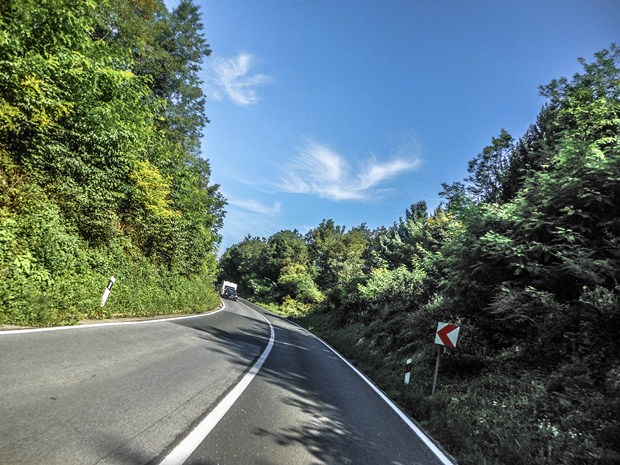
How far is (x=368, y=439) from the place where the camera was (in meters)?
5.00

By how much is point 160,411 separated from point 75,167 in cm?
1026

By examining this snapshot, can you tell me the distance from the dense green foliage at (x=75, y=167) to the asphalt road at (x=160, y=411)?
229 centimetres

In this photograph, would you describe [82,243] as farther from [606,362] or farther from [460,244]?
[606,362]

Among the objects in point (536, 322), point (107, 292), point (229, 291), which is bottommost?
point (229, 291)

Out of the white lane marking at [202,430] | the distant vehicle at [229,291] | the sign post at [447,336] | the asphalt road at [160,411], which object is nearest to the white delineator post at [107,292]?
the asphalt road at [160,411]

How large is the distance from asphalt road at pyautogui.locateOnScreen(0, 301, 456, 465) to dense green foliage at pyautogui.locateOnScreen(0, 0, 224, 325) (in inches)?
90.3

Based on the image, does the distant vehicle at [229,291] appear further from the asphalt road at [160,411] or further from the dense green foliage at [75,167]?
the asphalt road at [160,411]

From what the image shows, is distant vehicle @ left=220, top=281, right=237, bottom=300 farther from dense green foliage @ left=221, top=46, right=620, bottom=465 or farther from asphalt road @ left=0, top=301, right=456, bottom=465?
asphalt road @ left=0, top=301, right=456, bottom=465

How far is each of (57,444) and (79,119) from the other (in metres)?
11.5

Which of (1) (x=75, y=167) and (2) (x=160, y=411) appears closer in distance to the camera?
(2) (x=160, y=411)

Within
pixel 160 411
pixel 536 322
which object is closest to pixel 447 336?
pixel 536 322

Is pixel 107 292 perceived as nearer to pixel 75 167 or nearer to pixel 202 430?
pixel 75 167

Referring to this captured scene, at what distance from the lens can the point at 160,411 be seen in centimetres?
419

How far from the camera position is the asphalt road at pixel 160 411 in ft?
10.2
